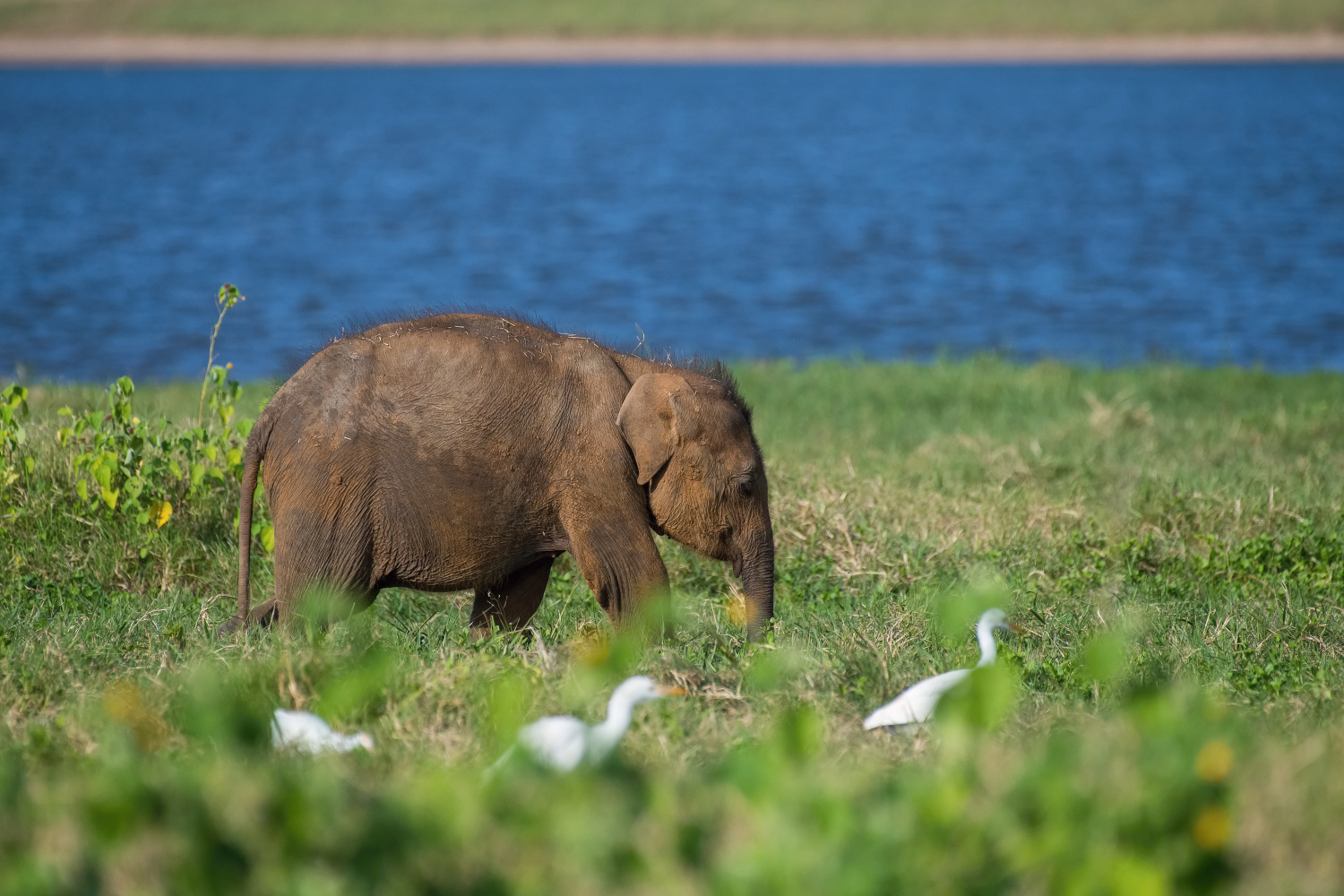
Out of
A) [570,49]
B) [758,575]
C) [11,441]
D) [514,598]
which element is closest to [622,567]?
[758,575]

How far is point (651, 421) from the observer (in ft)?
18.5

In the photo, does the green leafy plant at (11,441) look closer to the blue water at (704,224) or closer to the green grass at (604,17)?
the blue water at (704,224)

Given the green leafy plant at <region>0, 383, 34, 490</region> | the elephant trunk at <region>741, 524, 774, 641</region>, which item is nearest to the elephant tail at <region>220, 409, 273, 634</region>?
the green leafy plant at <region>0, 383, 34, 490</region>

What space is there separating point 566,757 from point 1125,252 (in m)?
24.8

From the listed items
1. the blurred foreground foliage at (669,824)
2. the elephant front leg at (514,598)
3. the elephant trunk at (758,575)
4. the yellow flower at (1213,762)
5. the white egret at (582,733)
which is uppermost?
the yellow flower at (1213,762)

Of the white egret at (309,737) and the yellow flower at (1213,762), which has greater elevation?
the yellow flower at (1213,762)

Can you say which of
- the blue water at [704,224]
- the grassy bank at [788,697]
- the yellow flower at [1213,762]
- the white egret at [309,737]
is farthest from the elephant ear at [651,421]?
the yellow flower at [1213,762]

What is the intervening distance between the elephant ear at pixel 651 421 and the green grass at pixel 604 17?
77.8 meters

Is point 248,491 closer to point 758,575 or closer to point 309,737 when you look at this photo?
point 309,737

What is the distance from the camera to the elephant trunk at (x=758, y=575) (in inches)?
235

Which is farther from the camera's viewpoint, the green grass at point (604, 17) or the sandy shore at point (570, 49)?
the green grass at point (604, 17)

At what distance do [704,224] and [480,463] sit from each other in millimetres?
28532

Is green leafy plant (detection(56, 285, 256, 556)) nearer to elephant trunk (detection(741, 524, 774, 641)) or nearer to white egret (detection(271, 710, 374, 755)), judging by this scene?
elephant trunk (detection(741, 524, 774, 641))

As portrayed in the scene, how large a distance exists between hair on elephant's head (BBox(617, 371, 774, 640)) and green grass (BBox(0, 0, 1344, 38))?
77.7m
